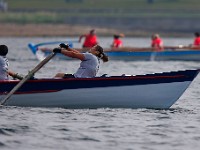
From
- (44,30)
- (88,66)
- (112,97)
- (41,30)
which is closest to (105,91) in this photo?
(112,97)

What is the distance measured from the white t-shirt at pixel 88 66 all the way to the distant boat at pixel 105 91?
0.55m

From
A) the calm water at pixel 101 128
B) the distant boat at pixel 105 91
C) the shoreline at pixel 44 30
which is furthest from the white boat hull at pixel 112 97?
the shoreline at pixel 44 30

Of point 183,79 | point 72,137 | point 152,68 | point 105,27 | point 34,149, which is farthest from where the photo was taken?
point 105,27

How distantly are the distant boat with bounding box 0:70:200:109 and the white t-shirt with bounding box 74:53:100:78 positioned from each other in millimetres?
547

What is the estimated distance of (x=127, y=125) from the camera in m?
24.1

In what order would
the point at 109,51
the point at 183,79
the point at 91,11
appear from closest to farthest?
the point at 183,79, the point at 109,51, the point at 91,11

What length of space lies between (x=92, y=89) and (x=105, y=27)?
84152 millimetres

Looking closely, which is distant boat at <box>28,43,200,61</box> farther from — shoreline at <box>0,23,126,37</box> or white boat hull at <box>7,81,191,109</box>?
shoreline at <box>0,23,126,37</box>

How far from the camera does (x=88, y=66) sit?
2673cm

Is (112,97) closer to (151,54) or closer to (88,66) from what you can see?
(88,66)

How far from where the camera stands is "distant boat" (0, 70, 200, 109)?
26.2 metres

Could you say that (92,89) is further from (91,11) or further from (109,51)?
(91,11)

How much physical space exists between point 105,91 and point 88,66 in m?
0.89

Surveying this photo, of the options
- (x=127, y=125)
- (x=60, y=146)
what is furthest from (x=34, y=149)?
(x=127, y=125)
